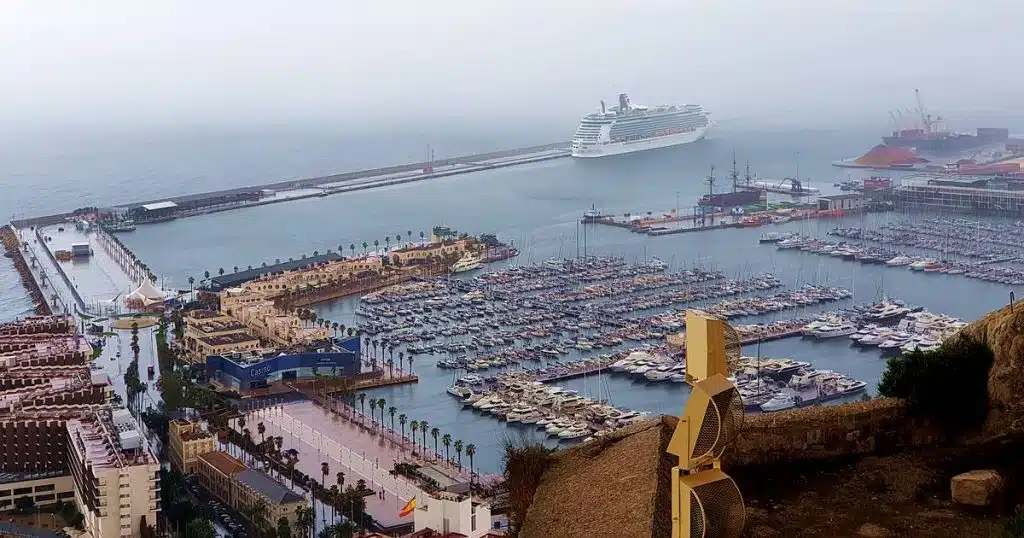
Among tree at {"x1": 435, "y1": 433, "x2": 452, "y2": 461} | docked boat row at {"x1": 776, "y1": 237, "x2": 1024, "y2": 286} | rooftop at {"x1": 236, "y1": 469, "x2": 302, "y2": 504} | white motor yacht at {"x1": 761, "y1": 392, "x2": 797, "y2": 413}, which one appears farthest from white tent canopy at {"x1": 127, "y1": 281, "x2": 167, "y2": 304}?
docked boat row at {"x1": 776, "y1": 237, "x2": 1024, "y2": 286}

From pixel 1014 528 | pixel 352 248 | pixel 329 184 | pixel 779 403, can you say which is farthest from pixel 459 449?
pixel 329 184

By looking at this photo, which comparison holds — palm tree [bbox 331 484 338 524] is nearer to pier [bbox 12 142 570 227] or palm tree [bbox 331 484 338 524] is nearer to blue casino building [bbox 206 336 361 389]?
blue casino building [bbox 206 336 361 389]

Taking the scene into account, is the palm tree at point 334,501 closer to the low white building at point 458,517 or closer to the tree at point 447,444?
the tree at point 447,444

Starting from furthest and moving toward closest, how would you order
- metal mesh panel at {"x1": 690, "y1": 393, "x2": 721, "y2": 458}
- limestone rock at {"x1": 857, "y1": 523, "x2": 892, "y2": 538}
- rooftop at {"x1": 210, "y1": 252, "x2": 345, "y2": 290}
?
rooftop at {"x1": 210, "y1": 252, "x2": 345, "y2": 290}
limestone rock at {"x1": 857, "y1": 523, "x2": 892, "y2": 538}
metal mesh panel at {"x1": 690, "y1": 393, "x2": 721, "y2": 458}

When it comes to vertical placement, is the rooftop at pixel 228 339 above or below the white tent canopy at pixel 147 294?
below

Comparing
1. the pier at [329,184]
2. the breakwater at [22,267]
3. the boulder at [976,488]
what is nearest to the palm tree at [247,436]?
the breakwater at [22,267]

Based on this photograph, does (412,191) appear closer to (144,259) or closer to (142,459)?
(144,259)
